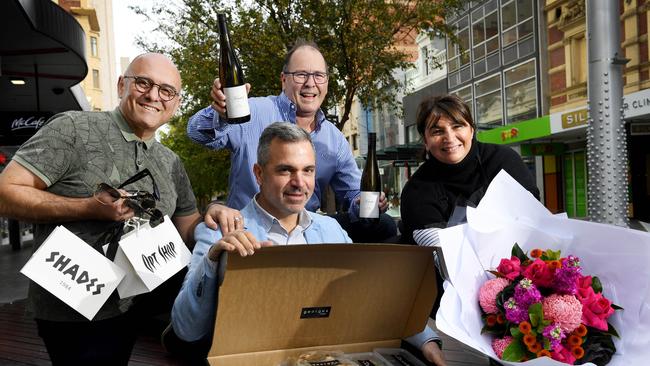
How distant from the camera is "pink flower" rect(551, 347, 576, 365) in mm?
1117

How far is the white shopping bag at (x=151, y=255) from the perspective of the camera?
166 centimetres

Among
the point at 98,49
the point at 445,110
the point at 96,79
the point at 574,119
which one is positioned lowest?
the point at 445,110

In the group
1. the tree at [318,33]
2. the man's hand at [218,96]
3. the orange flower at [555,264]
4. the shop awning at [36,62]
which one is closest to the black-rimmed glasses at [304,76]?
the man's hand at [218,96]

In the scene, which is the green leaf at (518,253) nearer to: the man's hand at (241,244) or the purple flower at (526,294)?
the purple flower at (526,294)

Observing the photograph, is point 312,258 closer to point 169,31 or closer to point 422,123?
point 422,123

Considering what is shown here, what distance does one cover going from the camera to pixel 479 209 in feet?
4.33

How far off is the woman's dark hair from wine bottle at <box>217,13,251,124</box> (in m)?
0.80

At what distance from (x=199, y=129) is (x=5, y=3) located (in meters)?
4.08

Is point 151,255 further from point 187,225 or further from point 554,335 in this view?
point 554,335

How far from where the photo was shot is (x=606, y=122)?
4.44 meters

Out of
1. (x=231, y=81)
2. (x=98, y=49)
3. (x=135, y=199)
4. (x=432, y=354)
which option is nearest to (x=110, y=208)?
(x=135, y=199)

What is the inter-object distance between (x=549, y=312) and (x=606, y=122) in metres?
3.88

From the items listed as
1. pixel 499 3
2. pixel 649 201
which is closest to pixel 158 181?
pixel 649 201

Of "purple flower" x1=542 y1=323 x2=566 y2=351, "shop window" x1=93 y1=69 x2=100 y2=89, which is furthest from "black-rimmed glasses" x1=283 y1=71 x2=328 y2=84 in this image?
"shop window" x1=93 y1=69 x2=100 y2=89
